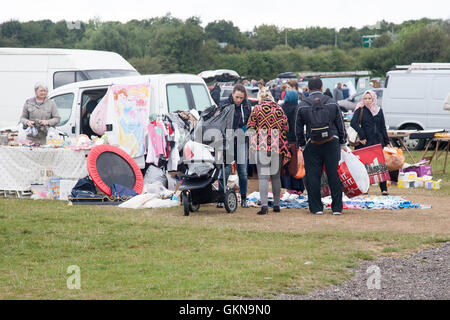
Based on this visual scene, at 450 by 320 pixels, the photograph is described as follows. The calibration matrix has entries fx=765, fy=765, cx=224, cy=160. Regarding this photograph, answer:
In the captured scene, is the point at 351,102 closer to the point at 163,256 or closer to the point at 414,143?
the point at 414,143

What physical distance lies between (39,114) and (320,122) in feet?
17.7

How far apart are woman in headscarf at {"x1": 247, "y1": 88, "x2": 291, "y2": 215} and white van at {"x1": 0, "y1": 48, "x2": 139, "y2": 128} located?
336 inches

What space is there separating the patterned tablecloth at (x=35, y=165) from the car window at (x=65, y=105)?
6.17ft

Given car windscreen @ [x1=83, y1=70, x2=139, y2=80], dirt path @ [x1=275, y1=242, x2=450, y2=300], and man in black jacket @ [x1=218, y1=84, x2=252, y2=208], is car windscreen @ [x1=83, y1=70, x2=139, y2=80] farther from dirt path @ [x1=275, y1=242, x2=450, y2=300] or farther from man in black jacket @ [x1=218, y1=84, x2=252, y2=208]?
dirt path @ [x1=275, y1=242, x2=450, y2=300]

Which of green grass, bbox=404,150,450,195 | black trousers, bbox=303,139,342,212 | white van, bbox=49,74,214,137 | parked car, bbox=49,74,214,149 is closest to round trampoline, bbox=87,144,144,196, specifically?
parked car, bbox=49,74,214,149

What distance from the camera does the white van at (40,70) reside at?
18.8 meters

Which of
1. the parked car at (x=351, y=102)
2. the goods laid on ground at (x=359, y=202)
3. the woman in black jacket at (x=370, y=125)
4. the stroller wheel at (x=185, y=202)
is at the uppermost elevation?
the woman in black jacket at (x=370, y=125)

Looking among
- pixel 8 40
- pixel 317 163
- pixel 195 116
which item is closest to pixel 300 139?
pixel 317 163

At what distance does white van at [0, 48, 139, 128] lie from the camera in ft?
61.7

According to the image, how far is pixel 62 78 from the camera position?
18.9m

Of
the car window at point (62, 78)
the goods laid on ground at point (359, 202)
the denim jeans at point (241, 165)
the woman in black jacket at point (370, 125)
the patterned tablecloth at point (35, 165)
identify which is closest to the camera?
the denim jeans at point (241, 165)

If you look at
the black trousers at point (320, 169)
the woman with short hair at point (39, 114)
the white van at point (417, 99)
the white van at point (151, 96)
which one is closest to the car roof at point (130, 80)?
the white van at point (151, 96)

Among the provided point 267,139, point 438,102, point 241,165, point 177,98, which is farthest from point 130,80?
point 438,102

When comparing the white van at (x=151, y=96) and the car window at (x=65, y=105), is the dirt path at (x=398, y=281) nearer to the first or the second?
the white van at (x=151, y=96)
